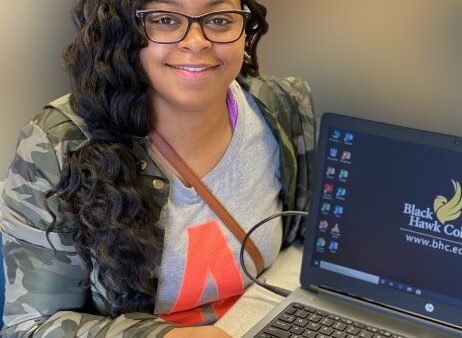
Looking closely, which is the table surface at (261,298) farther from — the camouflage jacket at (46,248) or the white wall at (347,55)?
the white wall at (347,55)

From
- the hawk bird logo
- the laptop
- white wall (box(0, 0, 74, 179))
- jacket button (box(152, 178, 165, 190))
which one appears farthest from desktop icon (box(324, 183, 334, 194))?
white wall (box(0, 0, 74, 179))

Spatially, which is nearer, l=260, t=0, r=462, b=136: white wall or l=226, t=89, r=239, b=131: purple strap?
l=260, t=0, r=462, b=136: white wall

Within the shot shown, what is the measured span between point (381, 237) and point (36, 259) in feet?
1.45

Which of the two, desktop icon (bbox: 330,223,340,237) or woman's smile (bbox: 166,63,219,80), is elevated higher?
woman's smile (bbox: 166,63,219,80)

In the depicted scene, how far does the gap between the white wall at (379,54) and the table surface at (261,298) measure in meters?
0.28

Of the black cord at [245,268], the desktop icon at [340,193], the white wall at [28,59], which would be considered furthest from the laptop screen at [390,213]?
the white wall at [28,59]

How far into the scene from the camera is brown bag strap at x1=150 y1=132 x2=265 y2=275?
98 centimetres

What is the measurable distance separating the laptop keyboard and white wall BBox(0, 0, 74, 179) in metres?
0.47

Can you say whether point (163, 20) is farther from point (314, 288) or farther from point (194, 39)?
point (314, 288)

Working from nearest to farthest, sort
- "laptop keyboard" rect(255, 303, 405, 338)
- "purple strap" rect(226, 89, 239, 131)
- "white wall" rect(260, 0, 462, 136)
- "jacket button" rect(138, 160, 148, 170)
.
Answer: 1. "white wall" rect(260, 0, 462, 136)
2. "laptop keyboard" rect(255, 303, 405, 338)
3. "jacket button" rect(138, 160, 148, 170)
4. "purple strap" rect(226, 89, 239, 131)

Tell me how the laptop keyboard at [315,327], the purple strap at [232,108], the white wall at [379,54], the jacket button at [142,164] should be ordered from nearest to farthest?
the white wall at [379,54] < the laptop keyboard at [315,327] < the jacket button at [142,164] < the purple strap at [232,108]

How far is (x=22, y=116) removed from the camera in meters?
1.04

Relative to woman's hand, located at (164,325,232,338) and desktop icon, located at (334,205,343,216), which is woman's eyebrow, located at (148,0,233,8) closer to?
desktop icon, located at (334,205,343,216)

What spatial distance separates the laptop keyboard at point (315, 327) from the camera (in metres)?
0.83
